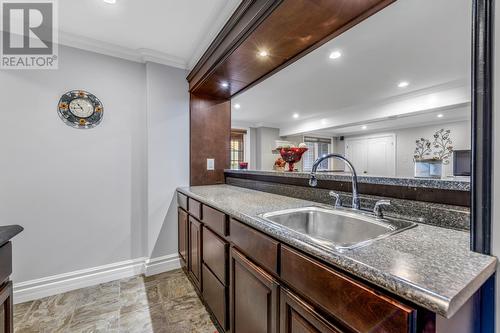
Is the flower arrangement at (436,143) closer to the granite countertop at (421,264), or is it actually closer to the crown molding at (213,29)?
the crown molding at (213,29)

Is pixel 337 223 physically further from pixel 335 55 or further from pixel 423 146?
pixel 423 146

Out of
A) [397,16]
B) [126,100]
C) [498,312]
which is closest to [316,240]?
[498,312]

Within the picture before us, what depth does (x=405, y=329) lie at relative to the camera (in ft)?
1.70

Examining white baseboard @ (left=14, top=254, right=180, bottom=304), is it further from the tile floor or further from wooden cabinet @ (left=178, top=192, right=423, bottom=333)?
wooden cabinet @ (left=178, top=192, right=423, bottom=333)

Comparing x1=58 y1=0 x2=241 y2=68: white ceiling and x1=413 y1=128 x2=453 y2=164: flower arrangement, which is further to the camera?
x1=413 y1=128 x2=453 y2=164: flower arrangement

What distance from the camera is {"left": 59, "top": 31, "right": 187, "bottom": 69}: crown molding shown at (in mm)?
2076

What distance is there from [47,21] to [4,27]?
1.20 ft

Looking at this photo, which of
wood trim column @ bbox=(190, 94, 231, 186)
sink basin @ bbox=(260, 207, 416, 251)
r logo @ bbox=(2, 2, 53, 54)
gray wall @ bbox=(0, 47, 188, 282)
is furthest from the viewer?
wood trim column @ bbox=(190, 94, 231, 186)

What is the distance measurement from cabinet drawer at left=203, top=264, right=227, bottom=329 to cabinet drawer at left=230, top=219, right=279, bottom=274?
0.39 m

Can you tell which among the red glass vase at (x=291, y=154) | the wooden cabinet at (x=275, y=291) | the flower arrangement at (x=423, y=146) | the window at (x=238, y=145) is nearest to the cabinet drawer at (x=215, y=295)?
the wooden cabinet at (x=275, y=291)

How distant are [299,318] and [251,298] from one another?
1.10ft

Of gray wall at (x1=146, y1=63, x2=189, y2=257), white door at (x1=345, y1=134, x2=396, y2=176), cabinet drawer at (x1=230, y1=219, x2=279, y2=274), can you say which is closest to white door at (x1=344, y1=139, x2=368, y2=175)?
white door at (x1=345, y1=134, x2=396, y2=176)

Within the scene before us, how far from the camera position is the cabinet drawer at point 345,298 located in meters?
0.54

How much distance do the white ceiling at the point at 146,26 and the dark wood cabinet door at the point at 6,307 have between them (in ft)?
5.96
